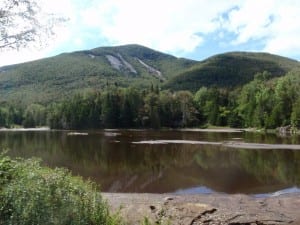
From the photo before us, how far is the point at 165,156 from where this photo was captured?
58281mm

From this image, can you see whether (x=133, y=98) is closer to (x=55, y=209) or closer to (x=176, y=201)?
(x=176, y=201)

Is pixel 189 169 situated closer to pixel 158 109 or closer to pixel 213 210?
pixel 213 210

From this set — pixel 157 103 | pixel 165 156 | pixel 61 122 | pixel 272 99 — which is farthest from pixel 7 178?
pixel 61 122

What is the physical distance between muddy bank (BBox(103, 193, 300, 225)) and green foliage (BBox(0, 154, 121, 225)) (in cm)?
308

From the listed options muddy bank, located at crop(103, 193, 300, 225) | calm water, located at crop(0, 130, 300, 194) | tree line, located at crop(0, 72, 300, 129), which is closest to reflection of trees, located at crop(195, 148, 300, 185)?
calm water, located at crop(0, 130, 300, 194)

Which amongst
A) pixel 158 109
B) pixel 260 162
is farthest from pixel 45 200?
pixel 158 109

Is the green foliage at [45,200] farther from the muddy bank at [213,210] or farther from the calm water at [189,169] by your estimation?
the calm water at [189,169]

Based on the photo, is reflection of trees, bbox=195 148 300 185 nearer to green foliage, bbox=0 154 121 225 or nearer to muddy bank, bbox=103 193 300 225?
muddy bank, bbox=103 193 300 225

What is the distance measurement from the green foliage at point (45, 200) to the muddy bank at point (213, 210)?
3077 mm

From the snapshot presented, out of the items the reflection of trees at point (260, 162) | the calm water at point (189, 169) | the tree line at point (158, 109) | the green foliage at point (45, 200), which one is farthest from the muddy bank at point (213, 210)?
the tree line at point (158, 109)

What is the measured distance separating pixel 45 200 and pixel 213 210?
11.7 meters

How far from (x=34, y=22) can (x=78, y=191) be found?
663cm

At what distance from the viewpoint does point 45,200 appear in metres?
13.5

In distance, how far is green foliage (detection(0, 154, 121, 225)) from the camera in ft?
43.1
